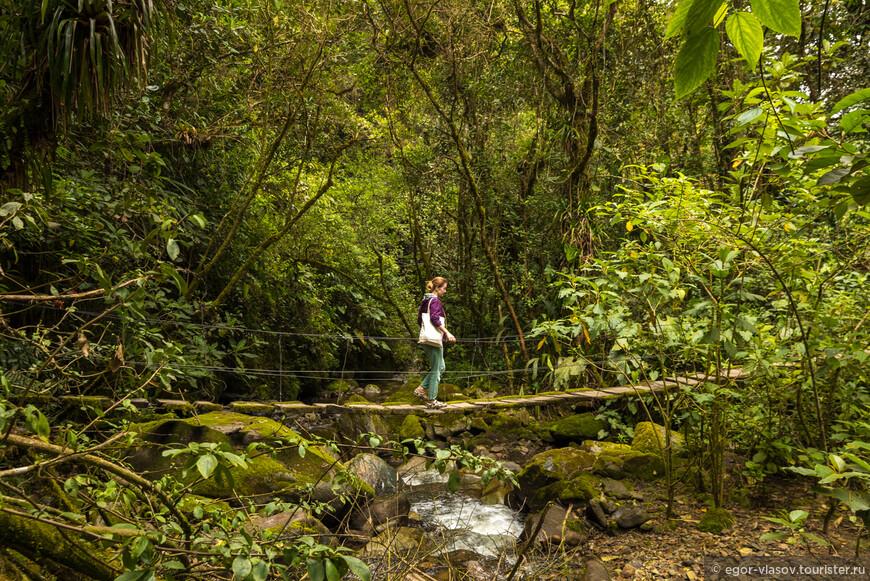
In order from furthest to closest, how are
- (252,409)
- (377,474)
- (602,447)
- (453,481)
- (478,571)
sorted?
(252,409) → (602,447) → (377,474) → (478,571) → (453,481)

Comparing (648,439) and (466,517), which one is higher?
(648,439)

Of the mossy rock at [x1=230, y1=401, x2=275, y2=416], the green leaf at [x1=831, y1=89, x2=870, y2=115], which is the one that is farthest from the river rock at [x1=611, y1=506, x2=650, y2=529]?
the mossy rock at [x1=230, y1=401, x2=275, y2=416]

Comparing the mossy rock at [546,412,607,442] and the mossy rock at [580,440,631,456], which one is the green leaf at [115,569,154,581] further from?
the mossy rock at [546,412,607,442]

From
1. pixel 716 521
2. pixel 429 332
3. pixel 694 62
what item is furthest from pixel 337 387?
pixel 694 62

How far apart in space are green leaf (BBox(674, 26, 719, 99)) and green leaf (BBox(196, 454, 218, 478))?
911mm

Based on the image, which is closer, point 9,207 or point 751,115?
point 751,115

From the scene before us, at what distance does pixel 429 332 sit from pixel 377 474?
4.46 ft

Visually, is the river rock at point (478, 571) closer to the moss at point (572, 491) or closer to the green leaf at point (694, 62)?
the moss at point (572, 491)

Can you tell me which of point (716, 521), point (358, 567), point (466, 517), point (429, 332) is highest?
point (358, 567)

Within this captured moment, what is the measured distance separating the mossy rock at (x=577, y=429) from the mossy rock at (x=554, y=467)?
2.39ft

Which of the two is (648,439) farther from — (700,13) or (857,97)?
(700,13)

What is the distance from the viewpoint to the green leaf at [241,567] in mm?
813

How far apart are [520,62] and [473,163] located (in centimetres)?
146

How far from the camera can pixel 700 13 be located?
513mm
